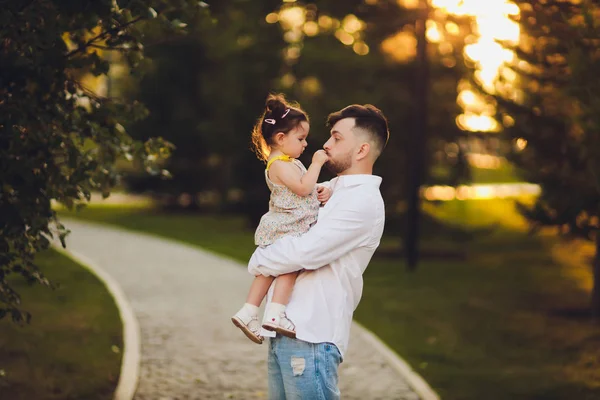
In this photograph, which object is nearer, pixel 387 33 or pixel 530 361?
pixel 530 361

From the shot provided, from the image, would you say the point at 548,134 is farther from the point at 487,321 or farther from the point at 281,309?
the point at 281,309

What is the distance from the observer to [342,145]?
159 inches

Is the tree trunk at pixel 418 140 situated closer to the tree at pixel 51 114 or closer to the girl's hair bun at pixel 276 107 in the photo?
the tree at pixel 51 114

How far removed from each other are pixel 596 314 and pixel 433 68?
8349 mm

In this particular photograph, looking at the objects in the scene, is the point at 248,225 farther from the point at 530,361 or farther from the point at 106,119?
the point at 106,119

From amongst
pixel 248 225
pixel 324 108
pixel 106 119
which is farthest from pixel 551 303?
pixel 248 225

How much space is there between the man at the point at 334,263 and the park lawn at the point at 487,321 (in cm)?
481


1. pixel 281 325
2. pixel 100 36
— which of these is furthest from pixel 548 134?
pixel 281 325

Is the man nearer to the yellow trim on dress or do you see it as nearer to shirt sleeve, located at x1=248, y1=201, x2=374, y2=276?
shirt sleeve, located at x1=248, y1=201, x2=374, y2=276

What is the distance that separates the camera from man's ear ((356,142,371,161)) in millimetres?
4027

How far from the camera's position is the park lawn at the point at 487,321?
367 inches

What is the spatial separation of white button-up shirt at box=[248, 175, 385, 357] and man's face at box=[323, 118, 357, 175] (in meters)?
0.07

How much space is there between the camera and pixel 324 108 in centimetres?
1864

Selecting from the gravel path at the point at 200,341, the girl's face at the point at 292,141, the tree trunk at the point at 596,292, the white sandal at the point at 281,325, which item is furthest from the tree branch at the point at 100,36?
the tree trunk at the point at 596,292
